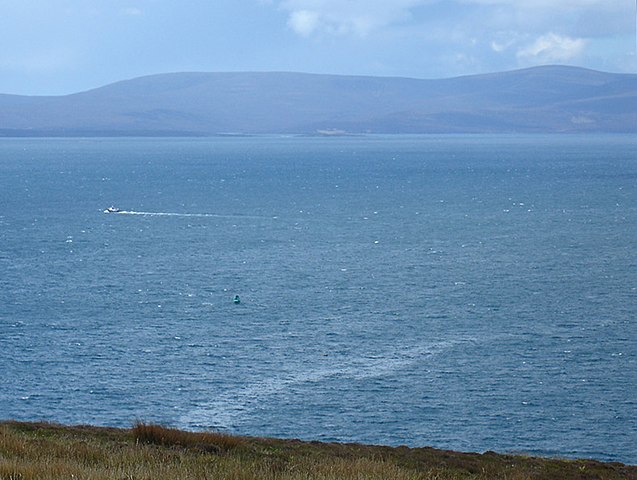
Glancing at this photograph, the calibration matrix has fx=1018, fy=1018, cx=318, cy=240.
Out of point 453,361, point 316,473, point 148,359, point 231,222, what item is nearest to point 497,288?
point 453,361

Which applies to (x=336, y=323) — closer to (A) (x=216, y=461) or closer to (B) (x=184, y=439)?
(B) (x=184, y=439)

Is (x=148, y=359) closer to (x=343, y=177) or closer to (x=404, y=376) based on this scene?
(x=404, y=376)

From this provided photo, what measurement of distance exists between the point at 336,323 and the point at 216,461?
102ft

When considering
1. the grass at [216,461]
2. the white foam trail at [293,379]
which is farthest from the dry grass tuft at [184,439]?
the white foam trail at [293,379]

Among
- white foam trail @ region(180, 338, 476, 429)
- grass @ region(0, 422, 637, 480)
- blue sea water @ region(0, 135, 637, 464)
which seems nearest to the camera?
grass @ region(0, 422, 637, 480)

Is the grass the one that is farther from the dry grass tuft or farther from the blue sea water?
the blue sea water

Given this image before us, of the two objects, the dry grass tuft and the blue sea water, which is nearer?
the dry grass tuft

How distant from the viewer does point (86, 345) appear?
4225 centimetres

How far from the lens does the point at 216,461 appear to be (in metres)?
15.0

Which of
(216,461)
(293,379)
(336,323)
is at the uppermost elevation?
(216,461)

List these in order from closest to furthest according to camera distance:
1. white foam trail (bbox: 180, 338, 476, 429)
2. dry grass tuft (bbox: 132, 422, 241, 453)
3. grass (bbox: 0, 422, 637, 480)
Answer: grass (bbox: 0, 422, 637, 480) < dry grass tuft (bbox: 132, 422, 241, 453) < white foam trail (bbox: 180, 338, 476, 429)

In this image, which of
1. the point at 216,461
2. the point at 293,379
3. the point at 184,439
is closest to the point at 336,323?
the point at 293,379

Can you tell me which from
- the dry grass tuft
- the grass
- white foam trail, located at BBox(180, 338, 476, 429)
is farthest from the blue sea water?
the dry grass tuft

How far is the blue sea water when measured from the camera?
1325 inches
